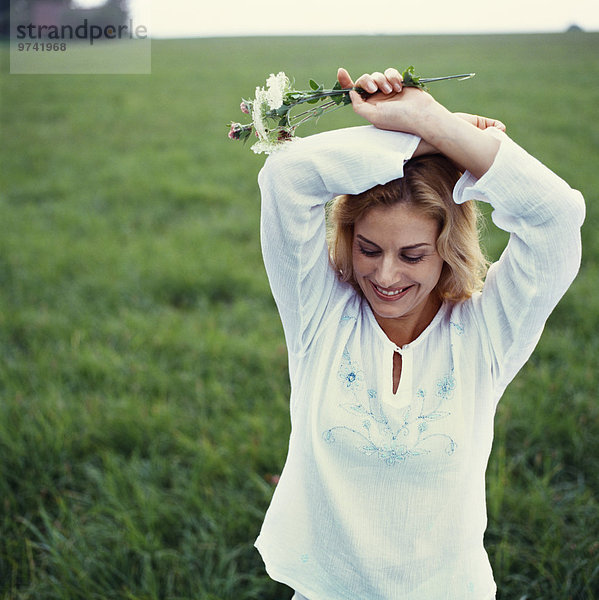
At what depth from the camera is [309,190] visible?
4.75 feet

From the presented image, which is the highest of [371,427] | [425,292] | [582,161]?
[582,161]

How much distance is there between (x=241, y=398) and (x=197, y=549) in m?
1.07

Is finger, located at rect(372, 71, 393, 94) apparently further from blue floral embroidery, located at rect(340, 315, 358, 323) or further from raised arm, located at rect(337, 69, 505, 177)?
blue floral embroidery, located at rect(340, 315, 358, 323)

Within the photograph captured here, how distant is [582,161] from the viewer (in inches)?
292

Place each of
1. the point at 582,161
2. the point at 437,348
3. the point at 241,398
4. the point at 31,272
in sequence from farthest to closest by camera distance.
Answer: the point at 582,161, the point at 31,272, the point at 241,398, the point at 437,348

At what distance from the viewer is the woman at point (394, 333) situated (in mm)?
1397

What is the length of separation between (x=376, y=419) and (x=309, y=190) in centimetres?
59

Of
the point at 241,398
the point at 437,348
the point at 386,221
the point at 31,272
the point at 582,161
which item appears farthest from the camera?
the point at 582,161

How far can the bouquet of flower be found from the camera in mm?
1448

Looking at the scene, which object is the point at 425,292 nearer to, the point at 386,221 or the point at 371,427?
the point at 386,221

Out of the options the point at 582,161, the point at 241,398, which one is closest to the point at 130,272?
the point at 241,398

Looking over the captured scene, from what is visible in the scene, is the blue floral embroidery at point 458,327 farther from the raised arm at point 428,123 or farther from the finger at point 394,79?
the finger at point 394,79

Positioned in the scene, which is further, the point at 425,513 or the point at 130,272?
the point at 130,272

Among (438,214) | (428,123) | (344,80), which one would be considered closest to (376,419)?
(438,214)
